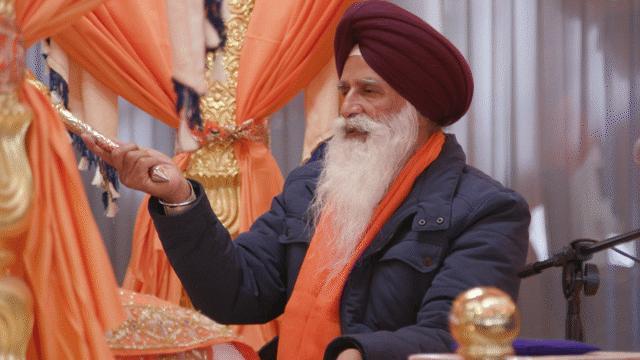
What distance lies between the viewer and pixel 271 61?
305 centimetres

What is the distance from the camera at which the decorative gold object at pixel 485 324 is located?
57 cm

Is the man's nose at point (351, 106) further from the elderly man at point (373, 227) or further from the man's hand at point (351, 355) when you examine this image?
the man's hand at point (351, 355)

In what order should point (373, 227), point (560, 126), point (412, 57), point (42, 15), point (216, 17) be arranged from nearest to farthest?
1. point (42, 15)
2. point (373, 227)
3. point (412, 57)
4. point (216, 17)
5. point (560, 126)

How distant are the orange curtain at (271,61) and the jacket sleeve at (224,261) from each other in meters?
0.81

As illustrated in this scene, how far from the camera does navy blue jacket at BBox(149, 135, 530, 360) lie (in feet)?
5.55

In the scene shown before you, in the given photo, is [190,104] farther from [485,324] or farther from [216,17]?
[485,324]

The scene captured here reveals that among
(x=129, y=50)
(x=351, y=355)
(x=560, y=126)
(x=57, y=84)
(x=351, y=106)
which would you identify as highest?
(x=129, y=50)

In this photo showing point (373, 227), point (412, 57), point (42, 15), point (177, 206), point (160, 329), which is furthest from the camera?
point (412, 57)

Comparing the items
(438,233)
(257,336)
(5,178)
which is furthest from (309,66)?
(5,178)

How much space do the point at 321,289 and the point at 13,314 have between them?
105 centimetres

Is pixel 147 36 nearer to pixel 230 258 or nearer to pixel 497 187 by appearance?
pixel 230 258

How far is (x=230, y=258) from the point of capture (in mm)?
1902

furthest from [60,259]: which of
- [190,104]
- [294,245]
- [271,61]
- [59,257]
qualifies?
[271,61]

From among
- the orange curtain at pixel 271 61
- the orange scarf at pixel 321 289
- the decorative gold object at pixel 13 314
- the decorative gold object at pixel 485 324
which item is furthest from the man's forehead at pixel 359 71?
the decorative gold object at pixel 485 324
